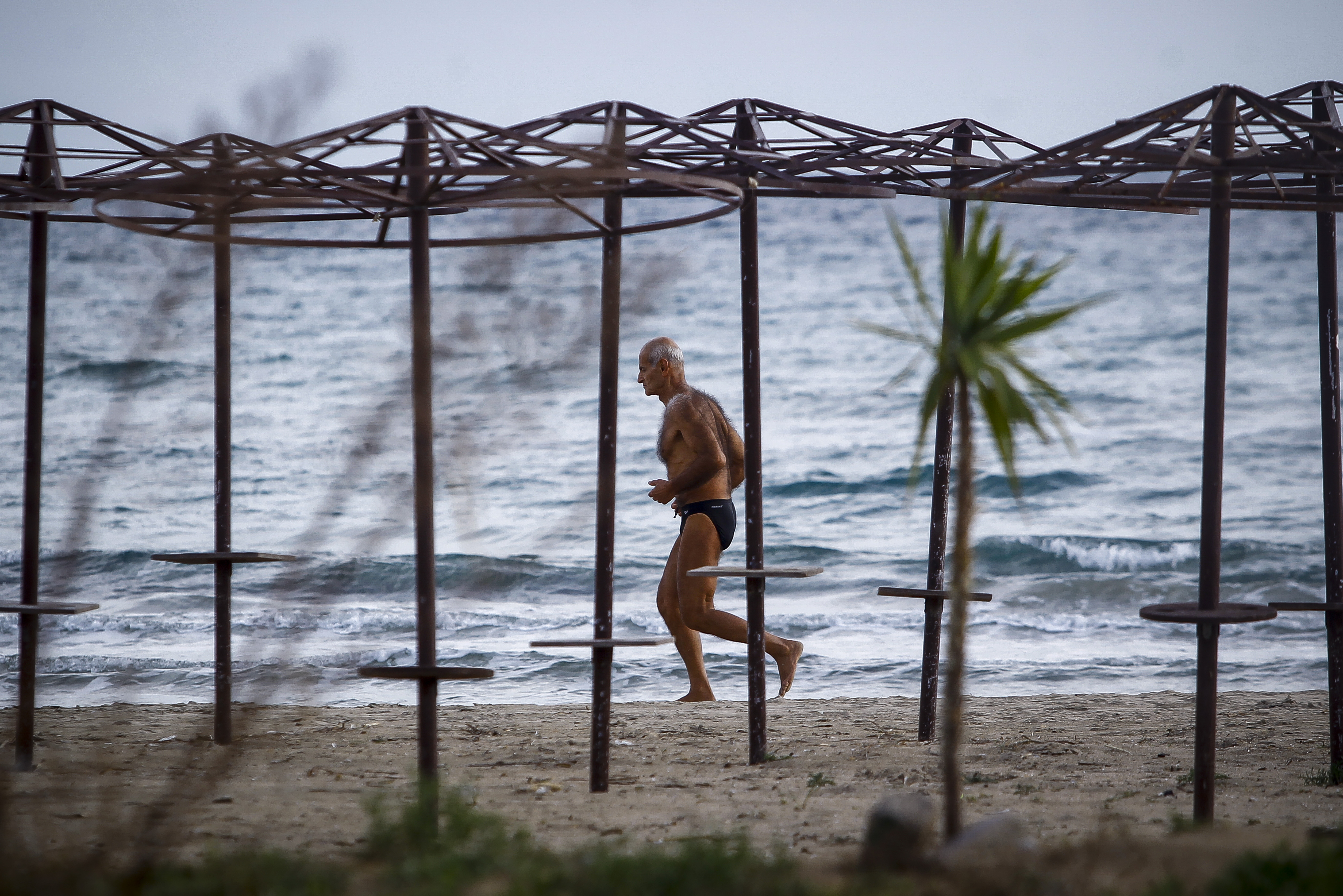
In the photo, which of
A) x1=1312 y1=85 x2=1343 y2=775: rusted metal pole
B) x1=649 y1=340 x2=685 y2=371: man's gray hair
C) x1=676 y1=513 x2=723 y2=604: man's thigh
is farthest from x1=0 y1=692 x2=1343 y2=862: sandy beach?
x1=649 y1=340 x2=685 y2=371: man's gray hair

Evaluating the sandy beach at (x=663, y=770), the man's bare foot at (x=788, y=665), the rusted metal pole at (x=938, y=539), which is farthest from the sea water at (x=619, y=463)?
the man's bare foot at (x=788, y=665)

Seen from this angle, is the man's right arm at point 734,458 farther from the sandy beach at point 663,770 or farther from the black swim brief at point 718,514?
A: the sandy beach at point 663,770

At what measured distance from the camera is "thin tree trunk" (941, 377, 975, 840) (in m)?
3.77

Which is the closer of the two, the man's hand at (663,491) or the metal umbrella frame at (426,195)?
the metal umbrella frame at (426,195)

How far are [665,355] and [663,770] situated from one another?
2.33 metres

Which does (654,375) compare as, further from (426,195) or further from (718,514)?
(426,195)

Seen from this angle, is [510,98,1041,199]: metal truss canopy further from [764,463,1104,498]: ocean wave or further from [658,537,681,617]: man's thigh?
[764,463,1104,498]: ocean wave

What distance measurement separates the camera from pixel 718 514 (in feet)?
23.2

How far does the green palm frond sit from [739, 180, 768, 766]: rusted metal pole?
1.85 m

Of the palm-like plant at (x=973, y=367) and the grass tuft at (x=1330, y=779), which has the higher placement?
Result: the palm-like plant at (x=973, y=367)

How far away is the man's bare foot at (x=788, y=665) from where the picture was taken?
7004mm

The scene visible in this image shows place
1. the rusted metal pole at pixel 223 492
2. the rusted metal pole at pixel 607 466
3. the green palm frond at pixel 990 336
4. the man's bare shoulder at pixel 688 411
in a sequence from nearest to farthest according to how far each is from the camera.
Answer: the green palm frond at pixel 990 336
the rusted metal pole at pixel 607 466
the rusted metal pole at pixel 223 492
the man's bare shoulder at pixel 688 411

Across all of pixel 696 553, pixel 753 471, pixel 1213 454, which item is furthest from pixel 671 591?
pixel 1213 454

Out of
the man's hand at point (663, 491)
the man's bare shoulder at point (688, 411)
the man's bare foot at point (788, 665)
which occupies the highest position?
the man's bare shoulder at point (688, 411)
